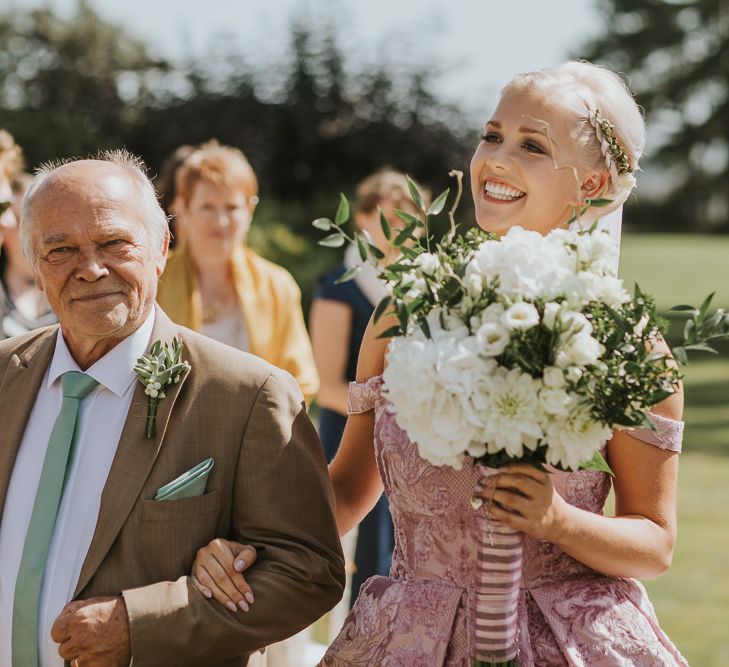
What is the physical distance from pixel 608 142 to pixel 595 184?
0.13 metres

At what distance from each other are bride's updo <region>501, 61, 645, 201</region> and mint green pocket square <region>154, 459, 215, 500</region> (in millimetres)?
1406

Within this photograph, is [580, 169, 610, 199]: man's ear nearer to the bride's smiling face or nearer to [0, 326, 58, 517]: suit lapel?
the bride's smiling face

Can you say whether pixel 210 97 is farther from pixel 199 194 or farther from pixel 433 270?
pixel 433 270

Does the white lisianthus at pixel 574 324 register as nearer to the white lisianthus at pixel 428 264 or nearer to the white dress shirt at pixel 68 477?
the white lisianthus at pixel 428 264

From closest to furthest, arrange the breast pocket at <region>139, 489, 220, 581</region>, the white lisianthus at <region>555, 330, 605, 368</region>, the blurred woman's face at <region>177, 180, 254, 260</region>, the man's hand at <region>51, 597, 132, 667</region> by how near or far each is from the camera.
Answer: the white lisianthus at <region>555, 330, 605, 368</region>
the man's hand at <region>51, 597, 132, 667</region>
the breast pocket at <region>139, 489, 220, 581</region>
the blurred woman's face at <region>177, 180, 254, 260</region>

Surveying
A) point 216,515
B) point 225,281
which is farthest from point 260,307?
point 216,515

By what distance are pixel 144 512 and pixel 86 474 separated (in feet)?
0.75

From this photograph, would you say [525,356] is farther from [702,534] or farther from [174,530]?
[702,534]

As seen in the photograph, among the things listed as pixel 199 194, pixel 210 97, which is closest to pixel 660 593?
pixel 199 194

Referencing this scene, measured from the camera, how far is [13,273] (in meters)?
6.48

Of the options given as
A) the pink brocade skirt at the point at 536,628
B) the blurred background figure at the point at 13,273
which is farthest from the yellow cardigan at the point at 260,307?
the pink brocade skirt at the point at 536,628

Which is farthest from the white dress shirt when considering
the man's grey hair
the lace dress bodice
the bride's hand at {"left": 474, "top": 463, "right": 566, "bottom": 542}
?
the bride's hand at {"left": 474, "top": 463, "right": 566, "bottom": 542}

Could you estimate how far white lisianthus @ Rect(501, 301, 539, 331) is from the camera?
2.44 meters

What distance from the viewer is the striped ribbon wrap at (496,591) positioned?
9.13 ft
